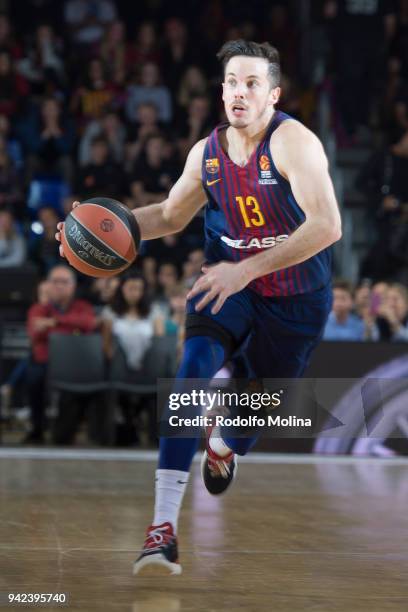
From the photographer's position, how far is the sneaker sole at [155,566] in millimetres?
4543

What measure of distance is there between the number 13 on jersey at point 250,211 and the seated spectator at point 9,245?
7.10 meters

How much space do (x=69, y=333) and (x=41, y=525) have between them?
186 inches

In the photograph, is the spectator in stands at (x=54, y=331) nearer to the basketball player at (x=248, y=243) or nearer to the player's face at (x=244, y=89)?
the basketball player at (x=248, y=243)

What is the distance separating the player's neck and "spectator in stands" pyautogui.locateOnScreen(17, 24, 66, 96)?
9.80 m

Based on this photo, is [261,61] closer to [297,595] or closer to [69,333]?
[297,595]

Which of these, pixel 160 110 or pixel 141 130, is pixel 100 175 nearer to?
pixel 141 130

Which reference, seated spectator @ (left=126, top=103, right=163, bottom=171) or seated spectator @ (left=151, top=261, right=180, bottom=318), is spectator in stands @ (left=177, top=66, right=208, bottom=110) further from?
seated spectator @ (left=151, top=261, right=180, bottom=318)

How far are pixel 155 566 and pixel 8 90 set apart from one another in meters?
10.3

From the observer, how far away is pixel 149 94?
1435cm

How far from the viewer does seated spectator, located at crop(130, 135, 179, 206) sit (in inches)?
514

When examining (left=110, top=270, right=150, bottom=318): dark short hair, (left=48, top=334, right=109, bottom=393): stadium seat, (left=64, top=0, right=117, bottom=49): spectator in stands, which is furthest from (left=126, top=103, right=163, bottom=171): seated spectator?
(left=48, top=334, right=109, bottom=393): stadium seat

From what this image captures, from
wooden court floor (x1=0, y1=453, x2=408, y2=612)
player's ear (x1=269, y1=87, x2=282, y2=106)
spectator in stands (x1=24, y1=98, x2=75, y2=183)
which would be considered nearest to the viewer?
wooden court floor (x1=0, y1=453, x2=408, y2=612)

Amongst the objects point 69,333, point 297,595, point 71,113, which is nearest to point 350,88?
point 71,113

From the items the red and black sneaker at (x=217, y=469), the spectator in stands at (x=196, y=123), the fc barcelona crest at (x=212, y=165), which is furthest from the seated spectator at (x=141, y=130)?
the fc barcelona crest at (x=212, y=165)
